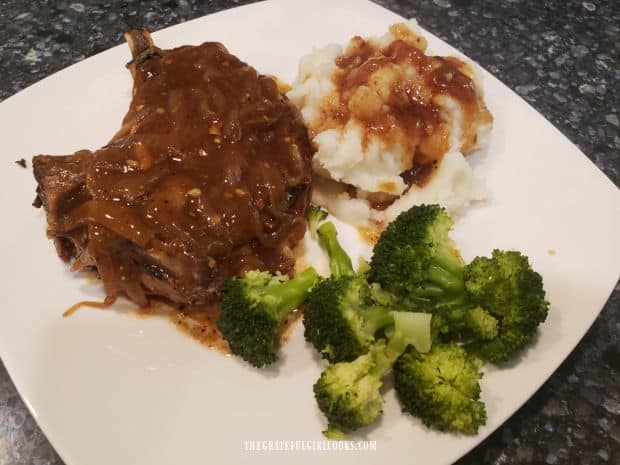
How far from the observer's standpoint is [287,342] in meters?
3.26

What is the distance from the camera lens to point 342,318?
295 centimetres

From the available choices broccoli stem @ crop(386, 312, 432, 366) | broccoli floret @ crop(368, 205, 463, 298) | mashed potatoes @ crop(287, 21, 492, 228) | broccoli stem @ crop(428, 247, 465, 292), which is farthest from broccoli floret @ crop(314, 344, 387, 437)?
A: mashed potatoes @ crop(287, 21, 492, 228)

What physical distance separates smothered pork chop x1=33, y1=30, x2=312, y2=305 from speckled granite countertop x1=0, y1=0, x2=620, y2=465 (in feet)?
3.69

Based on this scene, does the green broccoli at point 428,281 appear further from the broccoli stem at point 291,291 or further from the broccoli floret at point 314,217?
the broccoli floret at point 314,217

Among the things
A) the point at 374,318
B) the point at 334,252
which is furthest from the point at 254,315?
the point at 334,252

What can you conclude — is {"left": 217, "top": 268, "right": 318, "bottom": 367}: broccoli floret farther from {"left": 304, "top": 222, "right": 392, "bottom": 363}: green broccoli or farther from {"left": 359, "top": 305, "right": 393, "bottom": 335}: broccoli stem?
{"left": 359, "top": 305, "right": 393, "bottom": 335}: broccoli stem

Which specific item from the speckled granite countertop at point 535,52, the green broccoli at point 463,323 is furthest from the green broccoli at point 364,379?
the speckled granite countertop at point 535,52

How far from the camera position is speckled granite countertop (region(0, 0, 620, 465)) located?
3.51 meters

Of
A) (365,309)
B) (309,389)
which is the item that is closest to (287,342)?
(309,389)

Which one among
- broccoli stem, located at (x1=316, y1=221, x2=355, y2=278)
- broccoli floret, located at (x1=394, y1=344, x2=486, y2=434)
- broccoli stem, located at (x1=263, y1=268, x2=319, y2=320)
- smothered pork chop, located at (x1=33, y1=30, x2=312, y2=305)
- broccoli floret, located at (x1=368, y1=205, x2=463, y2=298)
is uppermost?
smothered pork chop, located at (x1=33, y1=30, x2=312, y2=305)

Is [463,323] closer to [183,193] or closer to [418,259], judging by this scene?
[418,259]

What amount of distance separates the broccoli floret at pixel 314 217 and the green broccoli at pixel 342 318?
68 centimetres

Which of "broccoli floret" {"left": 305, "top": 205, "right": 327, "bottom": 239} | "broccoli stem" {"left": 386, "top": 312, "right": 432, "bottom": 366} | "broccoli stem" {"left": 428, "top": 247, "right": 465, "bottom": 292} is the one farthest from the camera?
"broccoli floret" {"left": 305, "top": 205, "right": 327, "bottom": 239}

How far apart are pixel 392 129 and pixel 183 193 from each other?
1549 mm
